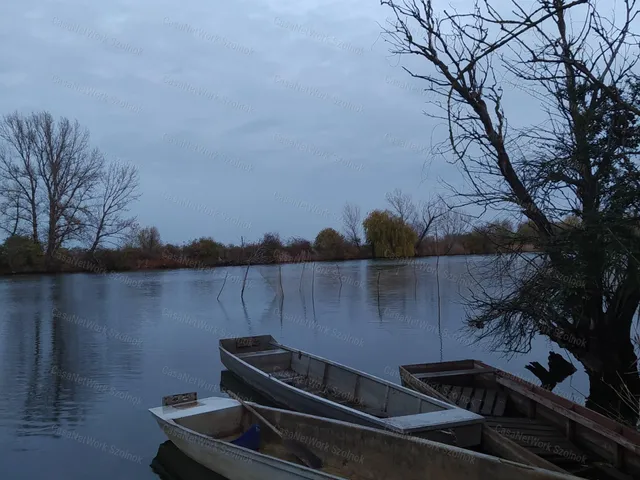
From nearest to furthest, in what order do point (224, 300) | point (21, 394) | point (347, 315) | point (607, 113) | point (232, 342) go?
point (607, 113), point (21, 394), point (232, 342), point (347, 315), point (224, 300)

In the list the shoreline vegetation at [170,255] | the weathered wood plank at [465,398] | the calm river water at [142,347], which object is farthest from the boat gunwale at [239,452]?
the shoreline vegetation at [170,255]

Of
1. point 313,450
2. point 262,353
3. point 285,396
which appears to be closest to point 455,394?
point 285,396

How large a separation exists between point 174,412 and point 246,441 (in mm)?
1128

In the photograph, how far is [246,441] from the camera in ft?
20.6

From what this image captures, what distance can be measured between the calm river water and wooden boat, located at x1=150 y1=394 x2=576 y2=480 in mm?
746

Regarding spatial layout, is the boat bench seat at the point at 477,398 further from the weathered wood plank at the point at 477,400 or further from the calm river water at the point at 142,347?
the calm river water at the point at 142,347

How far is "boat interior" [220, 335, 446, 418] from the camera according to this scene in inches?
294

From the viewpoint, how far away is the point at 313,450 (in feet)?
20.0

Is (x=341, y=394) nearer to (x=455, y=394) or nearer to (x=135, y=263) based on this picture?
(x=455, y=394)

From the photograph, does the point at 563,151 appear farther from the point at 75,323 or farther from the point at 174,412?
the point at 75,323

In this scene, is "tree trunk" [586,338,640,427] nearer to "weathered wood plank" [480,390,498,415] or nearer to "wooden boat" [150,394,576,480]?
"weathered wood plank" [480,390,498,415]

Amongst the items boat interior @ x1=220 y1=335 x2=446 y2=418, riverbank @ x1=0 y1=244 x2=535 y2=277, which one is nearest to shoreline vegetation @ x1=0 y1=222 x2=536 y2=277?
riverbank @ x1=0 y1=244 x2=535 y2=277

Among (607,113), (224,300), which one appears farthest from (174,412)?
(224,300)

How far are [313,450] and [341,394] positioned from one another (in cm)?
279
